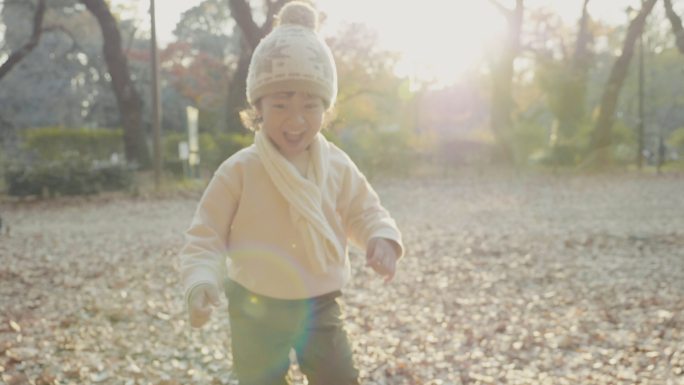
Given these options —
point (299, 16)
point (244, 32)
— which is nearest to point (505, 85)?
point (244, 32)

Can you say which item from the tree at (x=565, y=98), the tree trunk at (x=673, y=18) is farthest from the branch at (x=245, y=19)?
the tree at (x=565, y=98)

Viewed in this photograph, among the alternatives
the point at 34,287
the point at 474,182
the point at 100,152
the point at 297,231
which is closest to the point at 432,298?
the point at 34,287

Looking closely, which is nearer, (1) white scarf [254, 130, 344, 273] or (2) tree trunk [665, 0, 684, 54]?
(1) white scarf [254, 130, 344, 273]

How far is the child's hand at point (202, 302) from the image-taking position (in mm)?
2152

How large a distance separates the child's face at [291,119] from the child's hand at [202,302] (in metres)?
0.48

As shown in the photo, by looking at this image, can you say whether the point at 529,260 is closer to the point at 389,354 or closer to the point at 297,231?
the point at 389,354

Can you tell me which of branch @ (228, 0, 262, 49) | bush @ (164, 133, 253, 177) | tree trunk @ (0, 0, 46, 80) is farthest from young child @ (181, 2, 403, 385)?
tree trunk @ (0, 0, 46, 80)

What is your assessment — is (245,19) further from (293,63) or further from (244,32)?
(293,63)

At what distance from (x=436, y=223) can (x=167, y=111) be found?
90.2 feet

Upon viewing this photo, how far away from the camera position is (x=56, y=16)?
29.9m

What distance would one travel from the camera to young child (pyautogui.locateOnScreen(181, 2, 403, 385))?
235 centimetres

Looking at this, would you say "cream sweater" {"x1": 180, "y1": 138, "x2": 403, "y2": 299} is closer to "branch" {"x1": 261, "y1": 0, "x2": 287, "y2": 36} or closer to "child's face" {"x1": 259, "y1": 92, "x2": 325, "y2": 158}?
"child's face" {"x1": 259, "y1": 92, "x2": 325, "y2": 158}

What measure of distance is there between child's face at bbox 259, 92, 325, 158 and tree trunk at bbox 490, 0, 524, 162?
2368 centimetres

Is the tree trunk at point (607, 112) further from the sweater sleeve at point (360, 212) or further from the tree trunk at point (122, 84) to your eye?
the sweater sleeve at point (360, 212)
